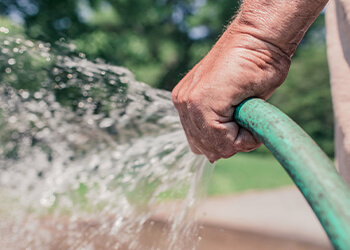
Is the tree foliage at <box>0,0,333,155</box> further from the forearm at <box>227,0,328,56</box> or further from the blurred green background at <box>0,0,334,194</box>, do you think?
the forearm at <box>227,0,328,56</box>

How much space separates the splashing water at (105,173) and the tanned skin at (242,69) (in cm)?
72

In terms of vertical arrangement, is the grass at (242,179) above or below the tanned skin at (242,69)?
below

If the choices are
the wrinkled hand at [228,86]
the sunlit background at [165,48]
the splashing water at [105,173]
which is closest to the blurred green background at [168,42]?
the sunlit background at [165,48]

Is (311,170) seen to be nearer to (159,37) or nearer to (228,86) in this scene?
(228,86)

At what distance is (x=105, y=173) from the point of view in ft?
9.05

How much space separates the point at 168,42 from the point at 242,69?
580 inches

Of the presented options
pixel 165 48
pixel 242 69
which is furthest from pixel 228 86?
pixel 165 48

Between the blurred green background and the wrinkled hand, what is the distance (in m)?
7.18

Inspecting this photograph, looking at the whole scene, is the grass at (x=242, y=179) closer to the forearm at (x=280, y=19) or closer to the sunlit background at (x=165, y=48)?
the sunlit background at (x=165, y=48)

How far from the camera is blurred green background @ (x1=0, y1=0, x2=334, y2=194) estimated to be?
11867 millimetres

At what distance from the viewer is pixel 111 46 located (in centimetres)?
1308

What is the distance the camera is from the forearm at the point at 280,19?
1.18 meters

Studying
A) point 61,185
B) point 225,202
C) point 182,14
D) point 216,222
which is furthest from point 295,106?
point 61,185

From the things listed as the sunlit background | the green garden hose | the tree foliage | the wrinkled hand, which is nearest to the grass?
the sunlit background
